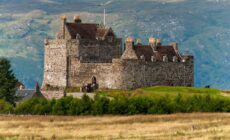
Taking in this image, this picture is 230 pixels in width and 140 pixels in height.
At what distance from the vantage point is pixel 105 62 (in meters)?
148

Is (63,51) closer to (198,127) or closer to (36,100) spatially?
(36,100)

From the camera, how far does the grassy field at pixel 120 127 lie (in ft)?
299

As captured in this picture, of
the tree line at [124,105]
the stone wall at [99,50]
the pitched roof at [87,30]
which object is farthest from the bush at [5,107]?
the pitched roof at [87,30]

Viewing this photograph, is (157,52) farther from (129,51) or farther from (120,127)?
(120,127)

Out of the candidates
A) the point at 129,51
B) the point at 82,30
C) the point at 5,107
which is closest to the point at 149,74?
the point at 129,51

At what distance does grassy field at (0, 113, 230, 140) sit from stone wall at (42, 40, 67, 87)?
26.3 m

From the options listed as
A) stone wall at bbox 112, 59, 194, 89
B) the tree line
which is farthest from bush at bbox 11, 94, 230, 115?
stone wall at bbox 112, 59, 194, 89

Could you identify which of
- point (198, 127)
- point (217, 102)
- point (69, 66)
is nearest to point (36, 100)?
point (69, 66)

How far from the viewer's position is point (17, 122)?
11438 centimetres

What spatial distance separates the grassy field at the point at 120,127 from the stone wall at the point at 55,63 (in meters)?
26.3

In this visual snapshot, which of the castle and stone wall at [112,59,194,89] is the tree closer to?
the castle

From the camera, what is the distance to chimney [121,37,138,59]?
143625 mm

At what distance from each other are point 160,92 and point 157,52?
11468 millimetres

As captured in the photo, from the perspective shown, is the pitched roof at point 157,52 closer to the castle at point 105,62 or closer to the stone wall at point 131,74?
the castle at point 105,62
